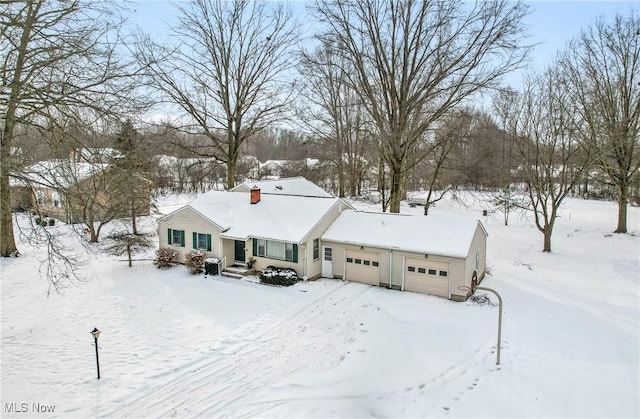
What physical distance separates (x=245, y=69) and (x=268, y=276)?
49.0 feet

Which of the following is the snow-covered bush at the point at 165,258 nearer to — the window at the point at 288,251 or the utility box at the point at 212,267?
the utility box at the point at 212,267

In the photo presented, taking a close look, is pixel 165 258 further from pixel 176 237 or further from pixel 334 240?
pixel 334 240

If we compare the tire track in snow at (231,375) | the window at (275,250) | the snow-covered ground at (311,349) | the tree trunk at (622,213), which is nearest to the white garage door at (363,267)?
the snow-covered ground at (311,349)

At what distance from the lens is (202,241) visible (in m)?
18.8

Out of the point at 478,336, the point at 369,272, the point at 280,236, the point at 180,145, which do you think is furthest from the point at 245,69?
the point at 478,336

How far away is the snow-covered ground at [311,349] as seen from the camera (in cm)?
833

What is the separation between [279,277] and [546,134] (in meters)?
16.4

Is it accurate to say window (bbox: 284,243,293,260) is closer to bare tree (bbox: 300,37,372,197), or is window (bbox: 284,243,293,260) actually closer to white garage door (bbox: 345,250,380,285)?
white garage door (bbox: 345,250,380,285)

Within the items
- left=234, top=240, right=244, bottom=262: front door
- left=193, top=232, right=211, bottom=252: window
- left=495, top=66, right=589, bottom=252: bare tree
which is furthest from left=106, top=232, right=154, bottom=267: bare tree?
left=495, top=66, right=589, bottom=252: bare tree

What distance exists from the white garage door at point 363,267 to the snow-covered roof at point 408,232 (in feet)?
1.97

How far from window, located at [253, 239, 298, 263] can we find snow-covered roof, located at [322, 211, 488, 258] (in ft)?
4.82

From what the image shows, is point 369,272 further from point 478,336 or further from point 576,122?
point 576,122

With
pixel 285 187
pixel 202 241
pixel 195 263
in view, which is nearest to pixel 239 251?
pixel 202 241

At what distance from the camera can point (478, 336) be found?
11602 mm
